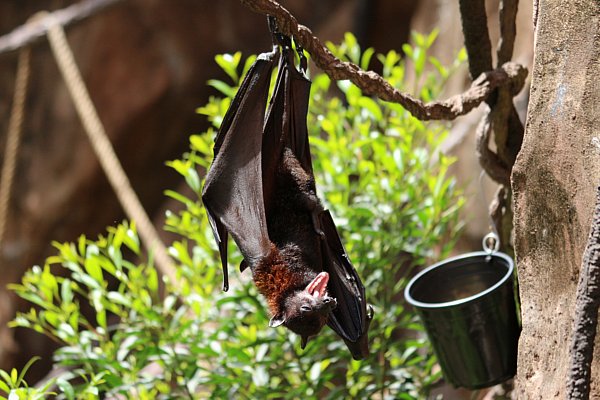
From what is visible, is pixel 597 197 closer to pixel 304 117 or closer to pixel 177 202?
pixel 304 117

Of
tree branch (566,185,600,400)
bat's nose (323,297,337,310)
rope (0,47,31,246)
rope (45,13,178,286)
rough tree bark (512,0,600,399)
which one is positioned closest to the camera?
tree branch (566,185,600,400)

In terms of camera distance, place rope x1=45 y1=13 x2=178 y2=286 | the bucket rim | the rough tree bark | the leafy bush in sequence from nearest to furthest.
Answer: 1. the rough tree bark
2. the bucket rim
3. the leafy bush
4. rope x1=45 y1=13 x2=178 y2=286

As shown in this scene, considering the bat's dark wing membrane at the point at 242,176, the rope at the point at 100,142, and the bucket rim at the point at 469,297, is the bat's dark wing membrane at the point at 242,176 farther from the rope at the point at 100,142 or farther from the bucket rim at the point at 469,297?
the rope at the point at 100,142

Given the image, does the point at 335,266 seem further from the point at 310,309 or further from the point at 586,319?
the point at 586,319

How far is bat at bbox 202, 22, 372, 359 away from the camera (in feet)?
5.02

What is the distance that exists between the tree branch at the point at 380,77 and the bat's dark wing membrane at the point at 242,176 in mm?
134

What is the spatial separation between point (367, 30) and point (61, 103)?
2.07m

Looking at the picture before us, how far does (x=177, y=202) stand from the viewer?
209 inches

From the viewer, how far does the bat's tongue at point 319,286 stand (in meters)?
1.53

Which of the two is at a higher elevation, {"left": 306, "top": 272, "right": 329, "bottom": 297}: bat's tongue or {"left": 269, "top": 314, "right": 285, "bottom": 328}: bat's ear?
{"left": 306, "top": 272, "right": 329, "bottom": 297}: bat's tongue

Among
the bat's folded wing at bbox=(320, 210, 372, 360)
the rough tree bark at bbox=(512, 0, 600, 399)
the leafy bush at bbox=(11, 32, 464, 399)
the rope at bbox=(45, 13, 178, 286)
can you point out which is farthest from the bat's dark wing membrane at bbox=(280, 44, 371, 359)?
the rope at bbox=(45, 13, 178, 286)

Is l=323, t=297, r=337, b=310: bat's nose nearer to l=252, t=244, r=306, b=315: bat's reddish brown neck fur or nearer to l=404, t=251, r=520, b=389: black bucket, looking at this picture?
l=252, t=244, r=306, b=315: bat's reddish brown neck fur

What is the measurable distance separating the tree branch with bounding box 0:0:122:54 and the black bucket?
8.10 ft

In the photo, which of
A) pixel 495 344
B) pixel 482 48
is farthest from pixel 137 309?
pixel 482 48
